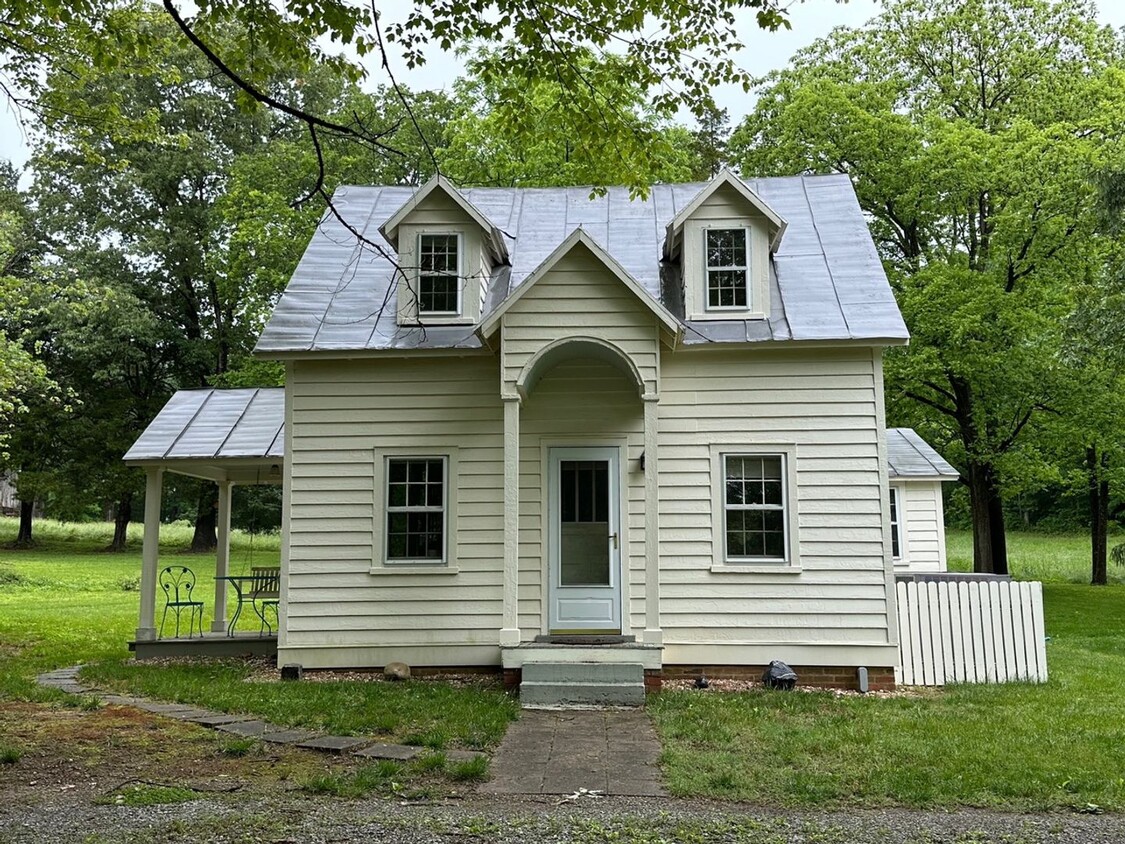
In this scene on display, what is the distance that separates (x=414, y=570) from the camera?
11.3 meters

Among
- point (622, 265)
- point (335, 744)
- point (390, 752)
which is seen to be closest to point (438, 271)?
point (622, 265)

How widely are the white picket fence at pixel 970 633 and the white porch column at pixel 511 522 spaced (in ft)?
15.7

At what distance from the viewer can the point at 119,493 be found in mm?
32250

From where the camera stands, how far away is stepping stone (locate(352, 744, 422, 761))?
7.13m

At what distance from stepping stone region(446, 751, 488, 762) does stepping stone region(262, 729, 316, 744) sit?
134cm

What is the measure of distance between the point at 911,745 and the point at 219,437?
9678 millimetres

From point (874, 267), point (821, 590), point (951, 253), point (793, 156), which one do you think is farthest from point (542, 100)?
point (821, 590)

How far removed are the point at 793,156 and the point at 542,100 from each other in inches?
241

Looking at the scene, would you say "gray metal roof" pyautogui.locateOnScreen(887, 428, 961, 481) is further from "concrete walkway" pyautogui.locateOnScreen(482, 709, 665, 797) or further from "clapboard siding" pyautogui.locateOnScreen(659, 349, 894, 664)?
"concrete walkway" pyautogui.locateOnScreen(482, 709, 665, 797)

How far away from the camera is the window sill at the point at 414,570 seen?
1127 cm

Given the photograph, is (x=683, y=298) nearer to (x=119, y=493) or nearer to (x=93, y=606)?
(x=93, y=606)

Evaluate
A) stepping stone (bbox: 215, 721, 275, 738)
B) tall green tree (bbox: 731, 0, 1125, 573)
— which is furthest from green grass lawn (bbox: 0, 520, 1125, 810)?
tall green tree (bbox: 731, 0, 1125, 573)

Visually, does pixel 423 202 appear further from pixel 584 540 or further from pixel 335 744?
pixel 335 744

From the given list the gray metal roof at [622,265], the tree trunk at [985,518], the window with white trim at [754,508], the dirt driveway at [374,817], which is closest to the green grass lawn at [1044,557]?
the tree trunk at [985,518]
